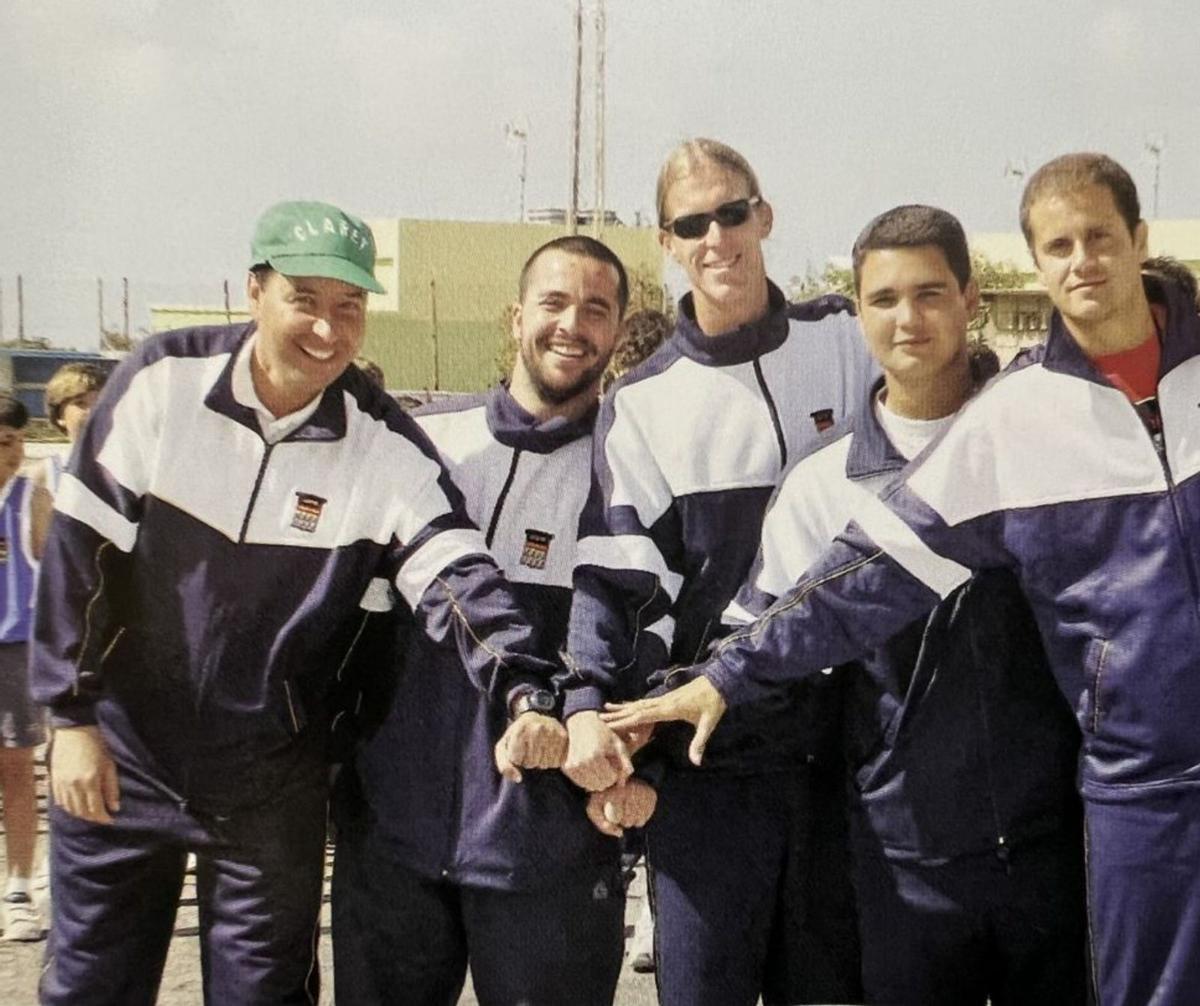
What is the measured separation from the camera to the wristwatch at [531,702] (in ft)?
8.48

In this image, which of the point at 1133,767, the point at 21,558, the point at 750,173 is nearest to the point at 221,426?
the point at 750,173

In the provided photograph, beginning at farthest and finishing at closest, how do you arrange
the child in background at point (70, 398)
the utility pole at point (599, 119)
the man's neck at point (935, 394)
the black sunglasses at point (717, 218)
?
the child in background at point (70, 398)
the utility pole at point (599, 119)
the black sunglasses at point (717, 218)
the man's neck at point (935, 394)

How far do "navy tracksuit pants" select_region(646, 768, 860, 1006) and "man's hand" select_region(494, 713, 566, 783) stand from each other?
296 mm

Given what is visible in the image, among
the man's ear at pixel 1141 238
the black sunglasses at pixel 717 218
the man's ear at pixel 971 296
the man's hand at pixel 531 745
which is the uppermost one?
the black sunglasses at pixel 717 218

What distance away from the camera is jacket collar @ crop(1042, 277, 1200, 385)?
2.29 metres

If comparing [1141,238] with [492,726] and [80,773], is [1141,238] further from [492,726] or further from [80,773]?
[80,773]

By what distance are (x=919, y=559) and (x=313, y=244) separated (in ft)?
4.11

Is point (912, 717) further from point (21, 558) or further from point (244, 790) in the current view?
point (21, 558)

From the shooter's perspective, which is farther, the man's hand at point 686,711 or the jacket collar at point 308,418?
the jacket collar at point 308,418

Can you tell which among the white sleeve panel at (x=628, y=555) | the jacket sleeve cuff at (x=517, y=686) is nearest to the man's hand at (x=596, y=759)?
the jacket sleeve cuff at (x=517, y=686)

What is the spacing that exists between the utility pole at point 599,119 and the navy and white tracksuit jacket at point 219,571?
1487mm

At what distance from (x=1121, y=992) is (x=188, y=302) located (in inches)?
138

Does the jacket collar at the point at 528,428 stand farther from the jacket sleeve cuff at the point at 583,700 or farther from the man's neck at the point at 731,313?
the jacket sleeve cuff at the point at 583,700

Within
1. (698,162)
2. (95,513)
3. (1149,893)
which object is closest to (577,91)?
(698,162)
